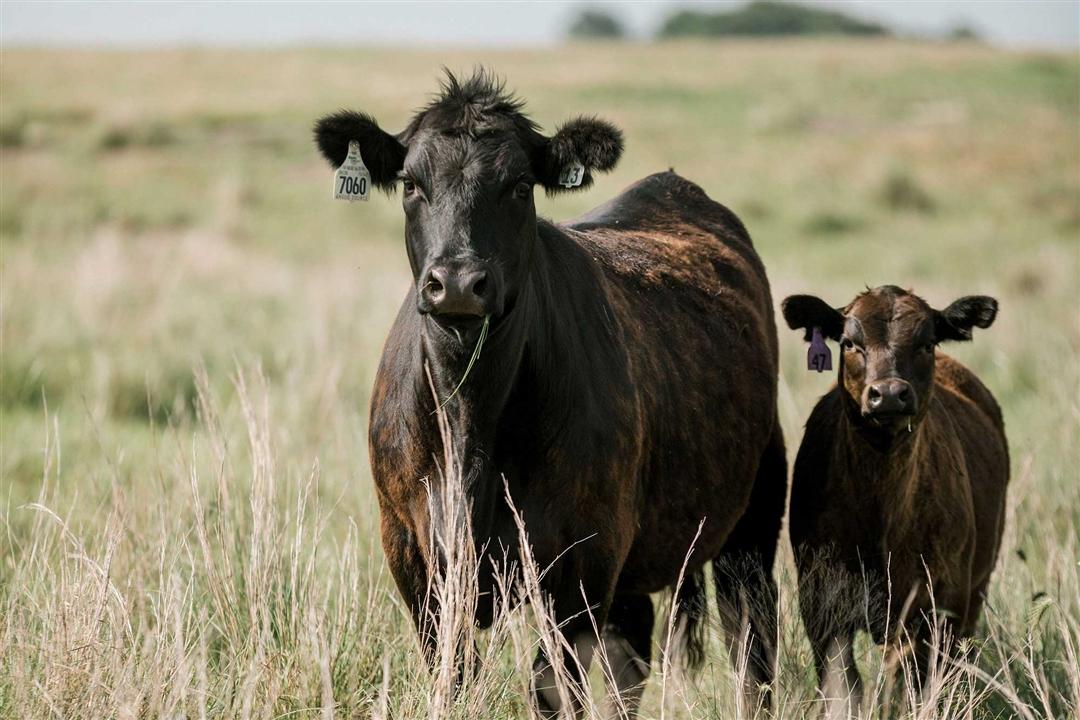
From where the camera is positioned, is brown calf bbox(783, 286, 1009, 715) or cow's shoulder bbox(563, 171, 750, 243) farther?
cow's shoulder bbox(563, 171, 750, 243)

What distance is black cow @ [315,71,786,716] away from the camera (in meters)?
4.76

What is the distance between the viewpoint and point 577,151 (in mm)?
5129

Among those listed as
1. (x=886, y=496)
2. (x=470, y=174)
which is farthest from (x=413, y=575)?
(x=886, y=496)

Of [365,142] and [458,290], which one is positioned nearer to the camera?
[458,290]

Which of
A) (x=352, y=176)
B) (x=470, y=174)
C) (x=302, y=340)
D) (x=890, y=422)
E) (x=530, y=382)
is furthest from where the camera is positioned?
(x=302, y=340)

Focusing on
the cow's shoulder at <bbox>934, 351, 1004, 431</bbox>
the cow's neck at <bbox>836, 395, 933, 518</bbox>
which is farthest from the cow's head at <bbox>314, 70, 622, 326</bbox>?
the cow's shoulder at <bbox>934, 351, 1004, 431</bbox>

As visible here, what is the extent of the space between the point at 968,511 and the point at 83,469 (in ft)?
16.4

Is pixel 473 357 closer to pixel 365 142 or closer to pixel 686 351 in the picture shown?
pixel 365 142

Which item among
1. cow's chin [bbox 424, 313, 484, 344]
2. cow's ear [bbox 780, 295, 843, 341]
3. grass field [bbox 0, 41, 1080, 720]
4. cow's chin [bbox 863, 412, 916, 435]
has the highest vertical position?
cow's chin [bbox 424, 313, 484, 344]

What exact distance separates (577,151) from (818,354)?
2045mm

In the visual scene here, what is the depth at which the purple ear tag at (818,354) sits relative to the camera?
6.57 meters

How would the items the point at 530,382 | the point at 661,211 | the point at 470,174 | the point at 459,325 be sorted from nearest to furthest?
the point at 459,325 → the point at 470,174 → the point at 530,382 → the point at 661,211

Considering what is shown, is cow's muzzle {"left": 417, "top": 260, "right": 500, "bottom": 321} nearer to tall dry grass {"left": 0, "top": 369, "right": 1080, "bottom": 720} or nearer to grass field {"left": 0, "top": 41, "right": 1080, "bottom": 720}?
tall dry grass {"left": 0, "top": 369, "right": 1080, "bottom": 720}

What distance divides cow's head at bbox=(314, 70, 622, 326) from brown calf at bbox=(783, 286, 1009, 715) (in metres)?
1.65
